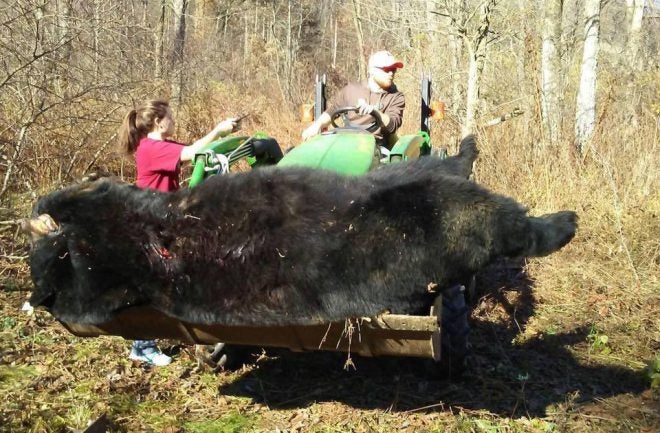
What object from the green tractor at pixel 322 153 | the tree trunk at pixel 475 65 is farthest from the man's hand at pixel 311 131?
the tree trunk at pixel 475 65

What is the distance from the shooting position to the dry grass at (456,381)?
3660 mm

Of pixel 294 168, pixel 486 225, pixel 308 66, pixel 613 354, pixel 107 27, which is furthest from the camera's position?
A: pixel 308 66

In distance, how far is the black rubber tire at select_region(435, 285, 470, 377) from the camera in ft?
12.8

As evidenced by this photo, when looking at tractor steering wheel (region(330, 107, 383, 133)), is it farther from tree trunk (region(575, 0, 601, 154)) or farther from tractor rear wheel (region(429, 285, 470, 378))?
tree trunk (region(575, 0, 601, 154))

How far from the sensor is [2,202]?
5.96 m

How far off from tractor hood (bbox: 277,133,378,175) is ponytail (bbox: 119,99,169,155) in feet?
3.30

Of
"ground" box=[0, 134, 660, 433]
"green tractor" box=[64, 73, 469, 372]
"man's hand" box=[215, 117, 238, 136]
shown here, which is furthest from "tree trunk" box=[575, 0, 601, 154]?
"man's hand" box=[215, 117, 238, 136]

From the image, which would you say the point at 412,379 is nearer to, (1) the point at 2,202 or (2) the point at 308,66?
(1) the point at 2,202

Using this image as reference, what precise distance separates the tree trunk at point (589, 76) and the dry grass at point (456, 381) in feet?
5.87

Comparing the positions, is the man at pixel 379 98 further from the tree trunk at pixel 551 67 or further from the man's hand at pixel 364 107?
the tree trunk at pixel 551 67

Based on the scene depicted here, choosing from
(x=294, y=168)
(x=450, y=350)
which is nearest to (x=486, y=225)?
(x=294, y=168)

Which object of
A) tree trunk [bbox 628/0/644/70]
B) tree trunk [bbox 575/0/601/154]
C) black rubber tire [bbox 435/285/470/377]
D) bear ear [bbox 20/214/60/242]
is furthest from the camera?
tree trunk [bbox 628/0/644/70]

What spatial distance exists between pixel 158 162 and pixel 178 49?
8202 millimetres

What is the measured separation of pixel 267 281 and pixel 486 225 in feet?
3.26
